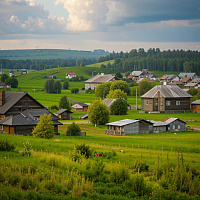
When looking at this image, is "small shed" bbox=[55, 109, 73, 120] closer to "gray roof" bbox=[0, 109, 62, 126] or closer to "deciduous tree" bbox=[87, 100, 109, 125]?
"deciduous tree" bbox=[87, 100, 109, 125]

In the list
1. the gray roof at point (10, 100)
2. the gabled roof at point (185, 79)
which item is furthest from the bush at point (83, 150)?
the gabled roof at point (185, 79)

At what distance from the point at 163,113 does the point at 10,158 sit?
203ft

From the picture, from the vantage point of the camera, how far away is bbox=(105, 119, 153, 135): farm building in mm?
58125

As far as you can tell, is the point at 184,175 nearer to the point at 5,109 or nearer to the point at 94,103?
the point at 5,109

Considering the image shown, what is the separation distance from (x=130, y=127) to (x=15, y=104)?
1711 cm

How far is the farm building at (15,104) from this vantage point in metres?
59.4

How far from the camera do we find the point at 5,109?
59.5 meters

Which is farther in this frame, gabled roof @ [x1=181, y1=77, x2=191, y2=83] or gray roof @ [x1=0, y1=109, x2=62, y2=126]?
gabled roof @ [x1=181, y1=77, x2=191, y2=83]

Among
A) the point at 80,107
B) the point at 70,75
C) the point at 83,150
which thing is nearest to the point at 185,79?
the point at 70,75

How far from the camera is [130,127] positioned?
58.6m

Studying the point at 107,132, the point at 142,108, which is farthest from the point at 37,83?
the point at 107,132

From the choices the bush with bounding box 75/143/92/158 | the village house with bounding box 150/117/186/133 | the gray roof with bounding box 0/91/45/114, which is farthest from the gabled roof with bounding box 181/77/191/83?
the bush with bounding box 75/143/92/158

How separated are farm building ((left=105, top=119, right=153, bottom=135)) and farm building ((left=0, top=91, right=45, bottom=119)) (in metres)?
12.2

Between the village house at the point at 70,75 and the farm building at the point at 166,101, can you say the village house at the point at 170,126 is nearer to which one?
the farm building at the point at 166,101
